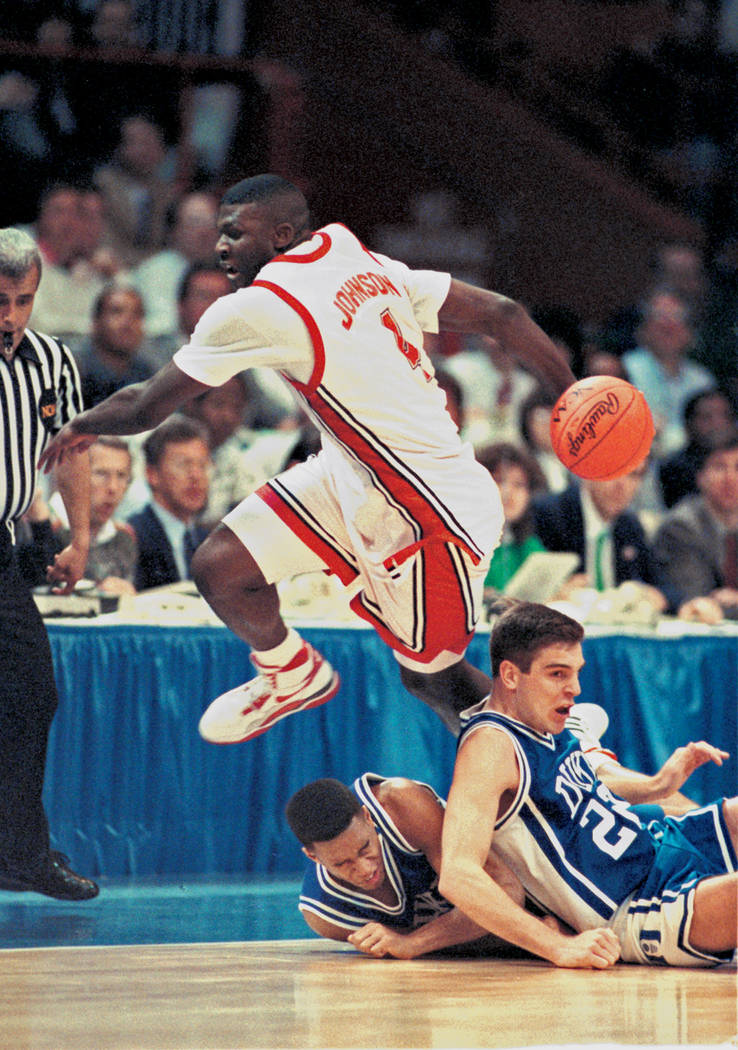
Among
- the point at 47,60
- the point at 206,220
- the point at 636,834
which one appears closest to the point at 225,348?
the point at 636,834

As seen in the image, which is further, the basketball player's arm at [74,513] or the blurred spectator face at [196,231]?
the blurred spectator face at [196,231]

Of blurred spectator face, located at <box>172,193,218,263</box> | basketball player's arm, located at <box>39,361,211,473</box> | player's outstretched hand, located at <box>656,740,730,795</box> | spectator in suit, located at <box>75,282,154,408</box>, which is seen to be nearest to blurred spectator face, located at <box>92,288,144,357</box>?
spectator in suit, located at <box>75,282,154,408</box>

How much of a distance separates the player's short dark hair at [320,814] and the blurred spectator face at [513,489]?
2715 millimetres

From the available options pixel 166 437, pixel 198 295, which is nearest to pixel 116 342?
pixel 198 295

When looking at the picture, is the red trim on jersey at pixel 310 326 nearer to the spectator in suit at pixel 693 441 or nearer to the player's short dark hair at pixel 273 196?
the player's short dark hair at pixel 273 196

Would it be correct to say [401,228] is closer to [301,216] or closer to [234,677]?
[234,677]

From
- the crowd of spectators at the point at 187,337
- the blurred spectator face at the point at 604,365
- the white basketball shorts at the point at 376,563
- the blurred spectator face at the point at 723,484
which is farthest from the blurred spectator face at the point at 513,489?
the white basketball shorts at the point at 376,563

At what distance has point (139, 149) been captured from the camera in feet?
26.7

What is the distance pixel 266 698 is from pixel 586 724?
83 cm

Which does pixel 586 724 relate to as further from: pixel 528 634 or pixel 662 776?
pixel 528 634

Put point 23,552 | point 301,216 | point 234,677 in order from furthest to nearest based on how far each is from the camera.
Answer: point 234,677 → point 23,552 → point 301,216

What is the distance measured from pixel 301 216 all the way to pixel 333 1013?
6.10ft

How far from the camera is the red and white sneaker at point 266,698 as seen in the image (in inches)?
163

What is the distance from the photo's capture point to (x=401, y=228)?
10.3 m
